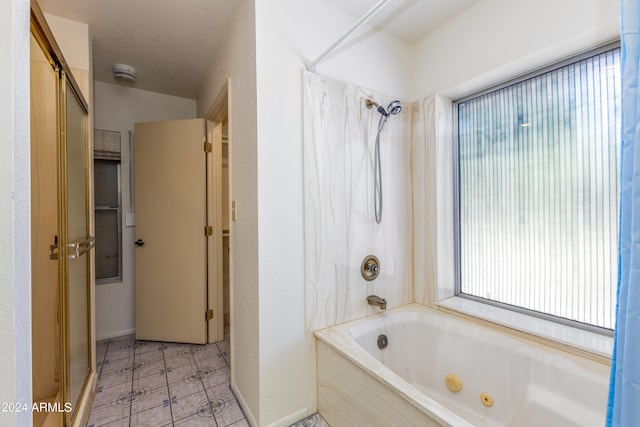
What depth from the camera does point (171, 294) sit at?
2.54 meters

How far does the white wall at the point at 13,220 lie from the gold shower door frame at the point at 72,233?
485 mm

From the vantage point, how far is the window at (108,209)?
8.64 ft

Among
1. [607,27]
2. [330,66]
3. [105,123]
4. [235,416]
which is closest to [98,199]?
[105,123]

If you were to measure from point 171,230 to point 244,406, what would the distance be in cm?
165

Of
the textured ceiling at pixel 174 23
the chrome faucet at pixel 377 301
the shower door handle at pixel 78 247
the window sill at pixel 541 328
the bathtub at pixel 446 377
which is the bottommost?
the bathtub at pixel 446 377

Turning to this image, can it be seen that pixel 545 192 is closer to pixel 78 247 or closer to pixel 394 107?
pixel 394 107

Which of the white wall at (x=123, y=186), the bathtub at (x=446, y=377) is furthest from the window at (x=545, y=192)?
the white wall at (x=123, y=186)

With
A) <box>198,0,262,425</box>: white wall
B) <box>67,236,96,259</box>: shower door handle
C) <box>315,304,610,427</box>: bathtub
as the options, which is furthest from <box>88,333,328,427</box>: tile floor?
<box>67,236,96,259</box>: shower door handle

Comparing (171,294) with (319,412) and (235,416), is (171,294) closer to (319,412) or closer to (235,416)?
(235,416)

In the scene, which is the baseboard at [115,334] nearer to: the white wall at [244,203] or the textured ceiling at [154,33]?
the white wall at [244,203]

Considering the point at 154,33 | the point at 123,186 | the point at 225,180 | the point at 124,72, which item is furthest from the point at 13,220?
the point at 225,180

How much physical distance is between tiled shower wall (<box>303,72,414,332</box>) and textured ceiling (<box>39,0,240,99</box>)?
0.93 meters

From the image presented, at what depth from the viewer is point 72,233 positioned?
1.47 m

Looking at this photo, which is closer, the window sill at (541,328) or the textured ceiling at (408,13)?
the window sill at (541,328)
